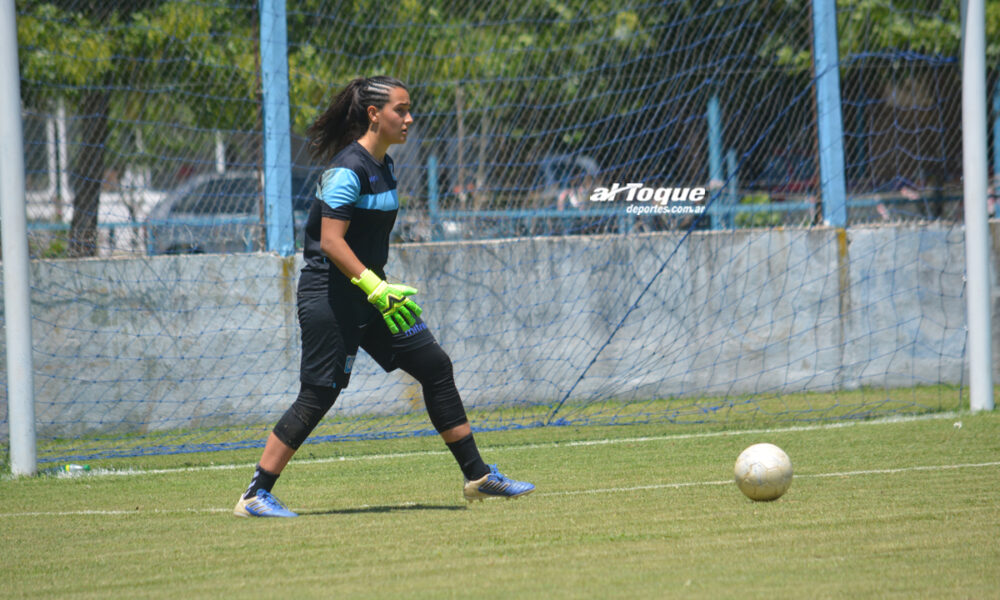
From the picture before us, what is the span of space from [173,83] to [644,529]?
22.2ft

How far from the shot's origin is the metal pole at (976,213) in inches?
344

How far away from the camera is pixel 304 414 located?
5516mm

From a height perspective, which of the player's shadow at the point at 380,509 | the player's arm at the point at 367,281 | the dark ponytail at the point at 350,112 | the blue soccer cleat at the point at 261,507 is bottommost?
the player's shadow at the point at 380,509

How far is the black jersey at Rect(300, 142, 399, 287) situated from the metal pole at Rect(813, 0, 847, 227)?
19.3ft

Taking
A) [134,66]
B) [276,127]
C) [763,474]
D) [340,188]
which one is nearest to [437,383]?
[340,188]

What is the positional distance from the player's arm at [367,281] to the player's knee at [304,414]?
0.51m

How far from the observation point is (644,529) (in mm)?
4809

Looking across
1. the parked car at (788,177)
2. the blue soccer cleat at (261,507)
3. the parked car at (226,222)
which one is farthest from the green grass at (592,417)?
the blue soccer cleat at (261,507)

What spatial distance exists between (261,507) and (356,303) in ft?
3.43

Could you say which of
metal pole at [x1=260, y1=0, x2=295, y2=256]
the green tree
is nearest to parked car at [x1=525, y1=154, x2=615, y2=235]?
metal pole at [x1=260, y1=0, x2=295, y2=256]

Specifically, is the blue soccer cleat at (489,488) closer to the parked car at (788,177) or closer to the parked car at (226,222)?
the parked car at (226,222)

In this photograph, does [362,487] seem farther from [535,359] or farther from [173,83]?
[173,83]

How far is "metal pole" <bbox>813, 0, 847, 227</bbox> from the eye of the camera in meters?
10.4

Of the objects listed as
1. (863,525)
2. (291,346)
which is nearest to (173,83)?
(291,346)
